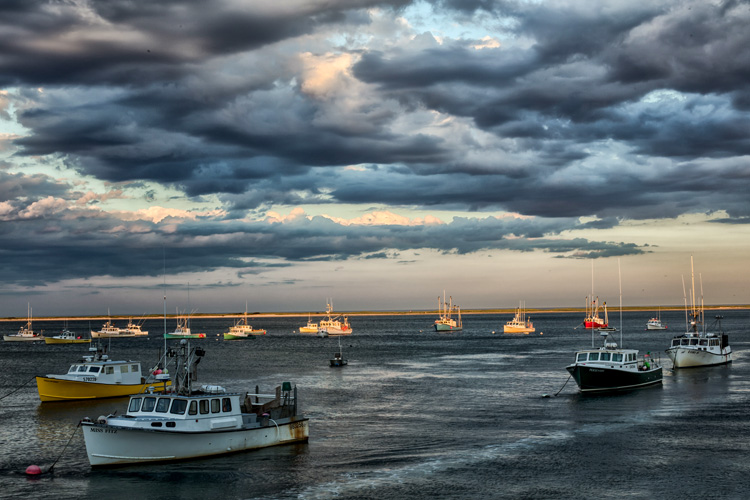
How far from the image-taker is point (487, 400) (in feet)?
217

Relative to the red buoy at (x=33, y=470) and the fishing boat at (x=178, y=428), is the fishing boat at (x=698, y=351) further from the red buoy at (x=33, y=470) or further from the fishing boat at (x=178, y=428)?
the red buoy at (x=33, y=470)

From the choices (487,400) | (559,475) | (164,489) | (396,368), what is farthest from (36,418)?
(396,368)

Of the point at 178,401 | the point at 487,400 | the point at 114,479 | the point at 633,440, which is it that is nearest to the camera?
the point at 114,479

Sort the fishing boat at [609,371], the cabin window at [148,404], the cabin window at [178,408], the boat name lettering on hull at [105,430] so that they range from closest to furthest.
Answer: the boat name lettering on hull at [105,430] → the cabin window at [178,408] → the cabin window at [148,404] → the fishing boat at [609,371]

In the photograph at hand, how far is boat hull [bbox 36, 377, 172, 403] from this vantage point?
6681cm

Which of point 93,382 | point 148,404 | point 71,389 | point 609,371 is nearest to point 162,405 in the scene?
point 148,404

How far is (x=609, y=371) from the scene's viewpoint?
228 feet

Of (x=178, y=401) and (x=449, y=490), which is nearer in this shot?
(x=449, y=490)

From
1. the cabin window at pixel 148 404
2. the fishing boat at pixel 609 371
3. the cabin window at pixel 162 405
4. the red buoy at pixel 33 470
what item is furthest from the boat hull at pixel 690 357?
the red buoy at pixel 33 470

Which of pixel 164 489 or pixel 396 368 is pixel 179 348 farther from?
pixel 396 368

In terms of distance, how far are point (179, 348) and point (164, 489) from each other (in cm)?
978

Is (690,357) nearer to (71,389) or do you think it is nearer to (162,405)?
(71,389)

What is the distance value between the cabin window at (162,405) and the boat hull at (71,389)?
28.3 metres

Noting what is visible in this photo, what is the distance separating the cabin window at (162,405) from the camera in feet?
129
